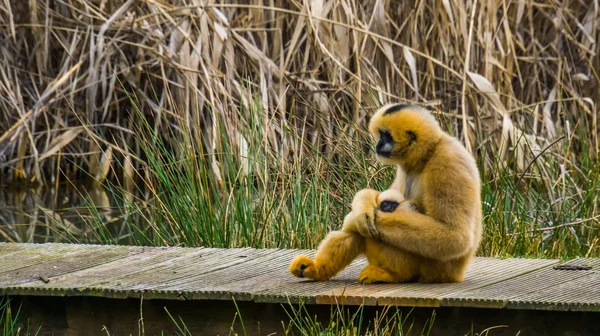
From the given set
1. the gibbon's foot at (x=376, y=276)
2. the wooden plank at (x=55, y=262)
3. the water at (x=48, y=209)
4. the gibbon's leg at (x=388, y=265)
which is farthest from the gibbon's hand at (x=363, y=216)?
the water at (x=48, y=209)

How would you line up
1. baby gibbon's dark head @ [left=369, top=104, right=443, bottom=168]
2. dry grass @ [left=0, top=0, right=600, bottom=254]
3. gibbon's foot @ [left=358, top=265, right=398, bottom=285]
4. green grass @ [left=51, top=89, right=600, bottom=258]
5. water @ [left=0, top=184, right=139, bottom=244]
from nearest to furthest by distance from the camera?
baby gibbon's dark head @ [left=369, top=104, right=443, bottom=168] → gibbon's foot @ [left=358, top=265, right=398, bottom=285] → green grass @ [left=51, top=89, right=600, bottom=258] → dry grass @ [left=0, top=0, right=600, bottom=254] → water @ [left=0, top=184, right=139, bottom=244]

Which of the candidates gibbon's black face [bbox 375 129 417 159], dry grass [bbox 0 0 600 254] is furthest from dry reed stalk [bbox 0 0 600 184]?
gibbon's black face [bbox 375 129 417 159]

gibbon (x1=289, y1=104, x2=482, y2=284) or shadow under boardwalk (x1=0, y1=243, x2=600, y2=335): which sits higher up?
gibbon (x1=289, y1=104, x2=482, y2=284)

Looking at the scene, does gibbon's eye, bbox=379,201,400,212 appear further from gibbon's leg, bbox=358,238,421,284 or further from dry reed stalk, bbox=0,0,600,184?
dry reed stalk, bbox=0,0,600,184

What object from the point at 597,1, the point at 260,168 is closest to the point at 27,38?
the point at 260,168

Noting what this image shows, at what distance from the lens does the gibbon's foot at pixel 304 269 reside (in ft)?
13.4

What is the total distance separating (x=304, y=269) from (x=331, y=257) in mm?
127

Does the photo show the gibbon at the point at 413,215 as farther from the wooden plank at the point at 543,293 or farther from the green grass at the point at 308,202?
the green grass at the point at 308,202

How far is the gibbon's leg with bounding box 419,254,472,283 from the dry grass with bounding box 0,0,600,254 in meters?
2.10

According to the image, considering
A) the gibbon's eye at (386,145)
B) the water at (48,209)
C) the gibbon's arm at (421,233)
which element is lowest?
the water at (48,209)

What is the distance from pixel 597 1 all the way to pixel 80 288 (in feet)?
19.3

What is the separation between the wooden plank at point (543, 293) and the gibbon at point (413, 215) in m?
0.20

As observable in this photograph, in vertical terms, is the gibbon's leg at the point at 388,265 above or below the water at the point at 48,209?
above

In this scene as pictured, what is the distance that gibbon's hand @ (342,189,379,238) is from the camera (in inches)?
150
